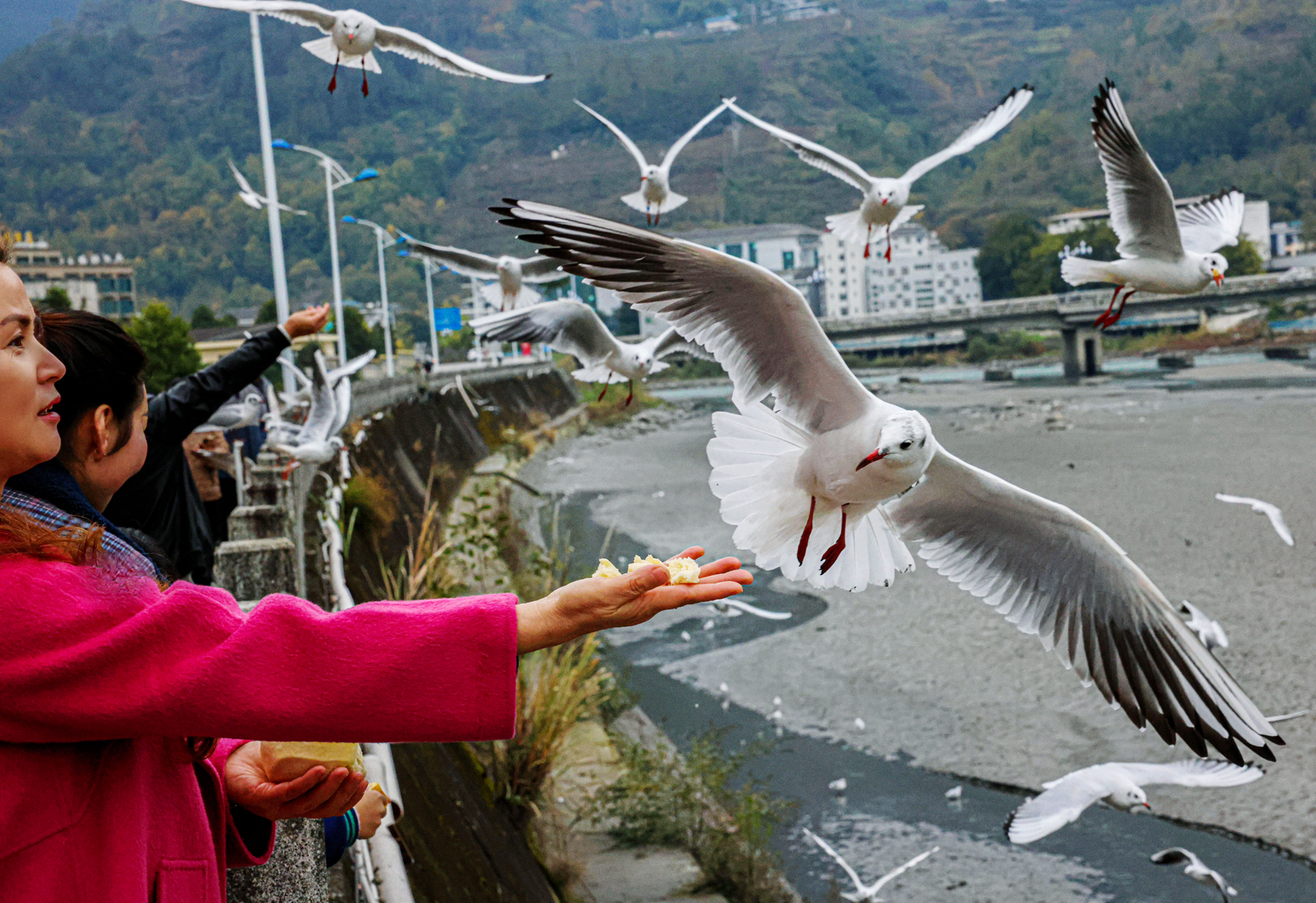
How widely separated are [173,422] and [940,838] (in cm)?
602

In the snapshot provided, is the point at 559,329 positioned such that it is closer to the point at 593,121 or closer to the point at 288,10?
the point at 288,10

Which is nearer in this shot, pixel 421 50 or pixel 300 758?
pixel 300 758

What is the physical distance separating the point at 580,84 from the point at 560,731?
93384 millimetres

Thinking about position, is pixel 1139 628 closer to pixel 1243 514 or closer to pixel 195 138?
pixel 1243 514

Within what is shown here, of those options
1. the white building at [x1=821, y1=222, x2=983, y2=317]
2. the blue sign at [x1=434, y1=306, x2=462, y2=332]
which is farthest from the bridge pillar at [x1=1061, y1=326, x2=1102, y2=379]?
the blue sign at [x1=434, y1=306, x2=462, y2=332]

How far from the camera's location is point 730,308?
7.83 feet

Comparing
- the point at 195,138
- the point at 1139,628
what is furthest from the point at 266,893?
the point at 195,138

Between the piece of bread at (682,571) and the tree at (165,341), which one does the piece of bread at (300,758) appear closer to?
the piece of bread at (682,571)

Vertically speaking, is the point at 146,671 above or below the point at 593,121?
below

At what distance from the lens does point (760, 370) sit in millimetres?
2482

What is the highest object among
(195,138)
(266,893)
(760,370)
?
(195,138)

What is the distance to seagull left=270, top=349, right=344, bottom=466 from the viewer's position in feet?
22.3

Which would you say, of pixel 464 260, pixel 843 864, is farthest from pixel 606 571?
pixel 464 260

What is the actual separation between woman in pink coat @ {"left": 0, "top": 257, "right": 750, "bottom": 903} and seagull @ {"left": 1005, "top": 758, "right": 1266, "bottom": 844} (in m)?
4.62
